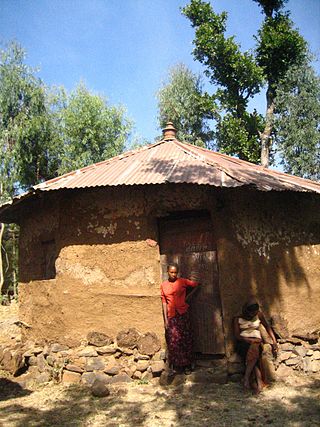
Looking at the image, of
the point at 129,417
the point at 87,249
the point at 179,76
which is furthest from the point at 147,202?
the point at 179,76

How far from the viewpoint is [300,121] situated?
15.9 meters

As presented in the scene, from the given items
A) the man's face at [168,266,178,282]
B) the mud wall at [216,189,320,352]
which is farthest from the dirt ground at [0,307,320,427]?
the man's face at [168,266,178,282]

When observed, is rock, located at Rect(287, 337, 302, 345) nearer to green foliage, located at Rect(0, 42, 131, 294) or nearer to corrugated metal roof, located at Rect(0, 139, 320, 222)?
corrugated metal roof, located at Rect(0, 139, 320, 222)

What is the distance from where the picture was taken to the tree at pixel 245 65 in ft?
53.8

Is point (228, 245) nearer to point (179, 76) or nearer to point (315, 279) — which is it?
point (315, 279)

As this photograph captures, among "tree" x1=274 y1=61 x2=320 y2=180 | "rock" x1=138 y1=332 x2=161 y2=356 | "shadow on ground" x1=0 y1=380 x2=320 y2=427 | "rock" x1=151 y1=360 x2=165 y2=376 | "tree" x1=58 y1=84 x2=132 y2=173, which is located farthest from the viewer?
"tree" x1=58 y1=84 x2=132 y2=173

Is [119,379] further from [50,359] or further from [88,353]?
[50,359]

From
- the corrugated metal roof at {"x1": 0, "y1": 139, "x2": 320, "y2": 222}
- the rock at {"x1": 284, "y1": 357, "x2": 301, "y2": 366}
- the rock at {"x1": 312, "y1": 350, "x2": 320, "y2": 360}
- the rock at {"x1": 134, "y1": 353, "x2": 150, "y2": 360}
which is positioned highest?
the corrugated metal roof at {"x1": 0, "y1": 139, "x2": 320, "y2": 222}

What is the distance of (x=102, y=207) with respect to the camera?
5746 millimetres

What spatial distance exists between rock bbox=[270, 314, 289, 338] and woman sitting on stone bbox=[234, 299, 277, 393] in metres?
0.24

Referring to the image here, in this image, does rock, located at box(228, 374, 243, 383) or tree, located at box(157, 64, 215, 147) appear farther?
tree, located at box(157, 64, 215, 147)

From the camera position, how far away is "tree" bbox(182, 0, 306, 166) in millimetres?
16406

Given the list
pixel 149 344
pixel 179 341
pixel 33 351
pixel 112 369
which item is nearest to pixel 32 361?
pixel 33 351

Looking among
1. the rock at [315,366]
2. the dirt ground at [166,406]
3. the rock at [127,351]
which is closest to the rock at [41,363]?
the dirt ground at [166,406]
